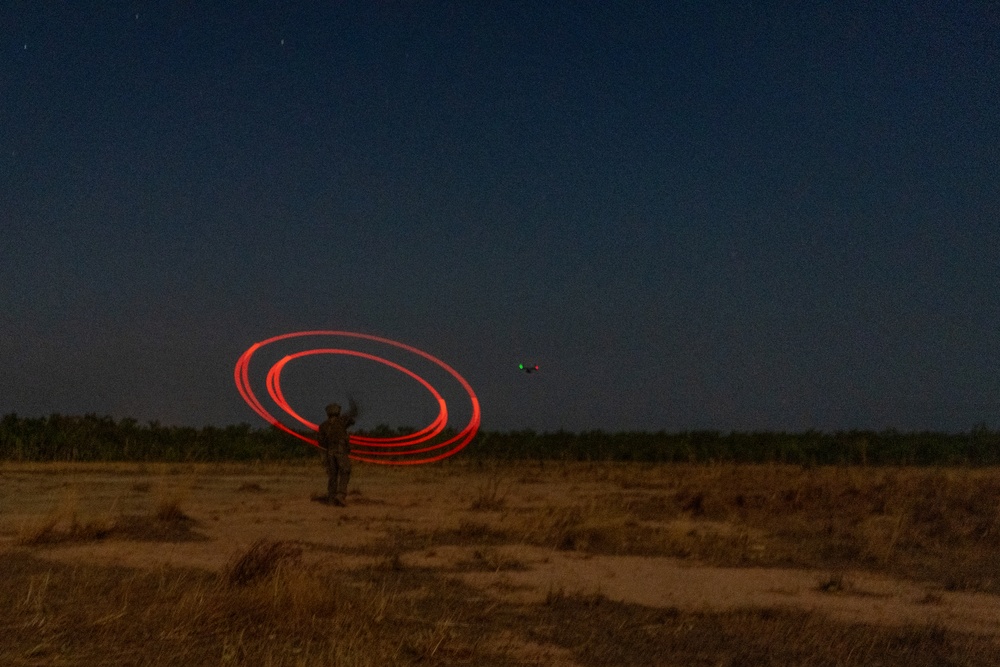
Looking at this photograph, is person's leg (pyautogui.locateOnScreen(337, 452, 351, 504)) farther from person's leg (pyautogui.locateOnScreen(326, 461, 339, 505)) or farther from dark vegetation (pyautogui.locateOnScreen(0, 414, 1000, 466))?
dark vegetation (pyautogui.locateOnScreen(0, 414, 1000, 466))

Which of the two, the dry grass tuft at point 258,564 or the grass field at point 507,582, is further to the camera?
the dry grass tuft at point 258,564

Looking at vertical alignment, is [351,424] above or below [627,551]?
above

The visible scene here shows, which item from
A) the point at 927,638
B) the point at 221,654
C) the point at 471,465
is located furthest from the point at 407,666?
the point at 471,465

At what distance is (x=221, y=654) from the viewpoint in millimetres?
7820

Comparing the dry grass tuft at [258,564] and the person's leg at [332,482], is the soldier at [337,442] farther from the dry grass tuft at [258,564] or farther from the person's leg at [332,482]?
the dry grass tuft at [258,564]

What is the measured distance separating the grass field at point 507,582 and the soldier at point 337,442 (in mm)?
923

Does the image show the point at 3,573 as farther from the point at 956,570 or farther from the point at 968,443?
the point at 968,443

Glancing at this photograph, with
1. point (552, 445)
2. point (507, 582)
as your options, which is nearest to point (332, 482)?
point (507, 582)

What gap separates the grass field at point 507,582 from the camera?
8258 millimetres

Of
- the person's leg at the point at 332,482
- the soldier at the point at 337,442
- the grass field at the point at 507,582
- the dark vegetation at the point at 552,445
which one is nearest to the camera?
the grass field at the point at 507,582

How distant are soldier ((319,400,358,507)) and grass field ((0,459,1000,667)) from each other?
923 mm

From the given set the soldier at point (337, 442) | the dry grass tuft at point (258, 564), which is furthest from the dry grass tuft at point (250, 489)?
the dry grass tuft at point (258, 564)

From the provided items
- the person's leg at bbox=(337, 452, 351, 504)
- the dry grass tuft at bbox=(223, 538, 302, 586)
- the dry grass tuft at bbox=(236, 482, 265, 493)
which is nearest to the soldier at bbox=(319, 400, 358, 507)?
the person's leg at bbox=(337, 452, 351, 504)

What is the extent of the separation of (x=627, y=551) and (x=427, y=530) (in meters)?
3.93
